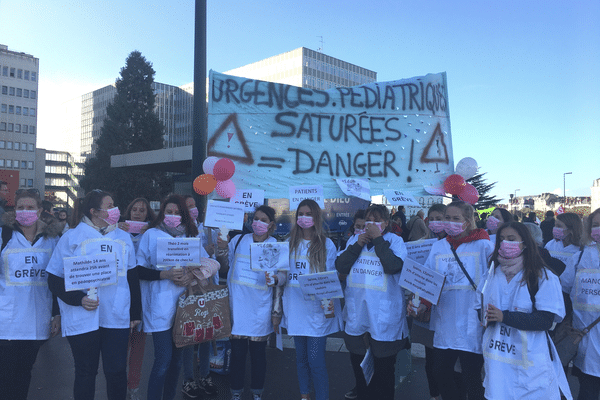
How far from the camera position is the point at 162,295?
3799 mm

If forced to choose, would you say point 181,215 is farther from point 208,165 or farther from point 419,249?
point 419,249

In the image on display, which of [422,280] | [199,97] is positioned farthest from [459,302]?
[199,97]

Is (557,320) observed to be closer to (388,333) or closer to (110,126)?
(388,333)

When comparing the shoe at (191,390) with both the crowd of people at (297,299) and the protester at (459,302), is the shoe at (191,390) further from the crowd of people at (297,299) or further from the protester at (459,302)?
the protester at (459,302)

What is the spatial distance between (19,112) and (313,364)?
334ft

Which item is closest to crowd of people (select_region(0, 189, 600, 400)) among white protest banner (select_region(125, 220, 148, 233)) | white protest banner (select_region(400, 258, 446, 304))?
white protest banner (select_region(400, 258, 446, 304))

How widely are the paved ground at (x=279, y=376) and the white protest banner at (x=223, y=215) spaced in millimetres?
1731

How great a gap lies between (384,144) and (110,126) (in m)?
43.5

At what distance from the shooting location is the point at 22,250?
11.6ft

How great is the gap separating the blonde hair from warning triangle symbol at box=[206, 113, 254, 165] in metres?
1.97

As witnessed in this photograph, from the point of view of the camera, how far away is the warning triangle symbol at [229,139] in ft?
18.9

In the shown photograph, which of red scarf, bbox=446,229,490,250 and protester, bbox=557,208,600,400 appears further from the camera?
red scarf, bbox=446,229,490,250

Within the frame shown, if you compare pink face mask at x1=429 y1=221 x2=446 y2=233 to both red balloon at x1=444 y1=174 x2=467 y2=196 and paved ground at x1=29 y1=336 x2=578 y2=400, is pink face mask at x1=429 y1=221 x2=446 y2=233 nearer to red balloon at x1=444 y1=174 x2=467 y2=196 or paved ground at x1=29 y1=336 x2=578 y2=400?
paved ground at x1=29 y1=336 x2=578 y2=400

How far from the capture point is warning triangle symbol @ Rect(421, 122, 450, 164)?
240 inches
